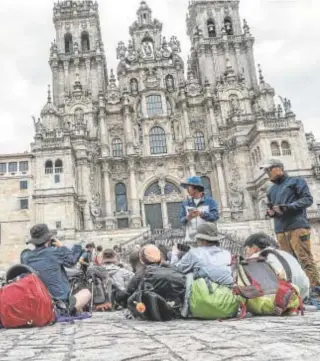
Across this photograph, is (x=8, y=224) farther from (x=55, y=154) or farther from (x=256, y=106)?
(x=256, y=106)

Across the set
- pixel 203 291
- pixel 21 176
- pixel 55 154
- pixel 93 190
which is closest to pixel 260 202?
pixel 93 190

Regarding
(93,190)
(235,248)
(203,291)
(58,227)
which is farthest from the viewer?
(93,190)

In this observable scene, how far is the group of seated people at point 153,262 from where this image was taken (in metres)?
6.03

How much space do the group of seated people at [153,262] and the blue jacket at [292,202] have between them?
0.69m

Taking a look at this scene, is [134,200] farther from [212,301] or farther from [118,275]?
[212,301]

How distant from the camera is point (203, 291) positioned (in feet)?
18.3

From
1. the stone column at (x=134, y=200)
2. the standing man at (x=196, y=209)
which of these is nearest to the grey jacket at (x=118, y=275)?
the standing man at (x=196, y=209)

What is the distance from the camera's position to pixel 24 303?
5797 millimetres

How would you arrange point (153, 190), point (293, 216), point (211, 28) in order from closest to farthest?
point (293, 216), point (153, 190), point (211, 28)

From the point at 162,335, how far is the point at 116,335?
1.74 ft

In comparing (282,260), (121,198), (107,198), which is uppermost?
(121,198)

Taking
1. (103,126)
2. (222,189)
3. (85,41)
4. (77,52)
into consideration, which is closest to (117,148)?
(103,126)

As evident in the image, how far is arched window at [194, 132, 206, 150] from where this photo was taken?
39438mm

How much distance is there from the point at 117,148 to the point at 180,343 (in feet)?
120
